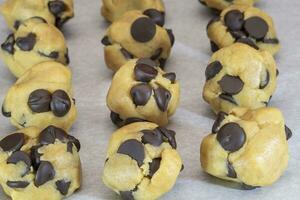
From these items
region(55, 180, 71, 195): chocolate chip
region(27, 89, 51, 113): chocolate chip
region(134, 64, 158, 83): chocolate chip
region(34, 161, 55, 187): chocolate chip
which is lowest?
region(55, 180, 71, 195): chocolate chip

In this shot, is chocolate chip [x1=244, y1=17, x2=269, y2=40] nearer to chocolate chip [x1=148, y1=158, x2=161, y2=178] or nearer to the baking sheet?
the baking sheet

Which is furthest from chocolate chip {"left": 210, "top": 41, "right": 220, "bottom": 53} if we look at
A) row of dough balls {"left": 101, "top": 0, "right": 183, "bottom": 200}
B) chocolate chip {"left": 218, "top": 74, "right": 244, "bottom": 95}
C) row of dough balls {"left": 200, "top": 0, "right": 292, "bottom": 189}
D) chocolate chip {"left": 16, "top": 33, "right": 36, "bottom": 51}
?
chocolate chip {"left": 16, "top": 33, "right": 36, "bottom": 51}

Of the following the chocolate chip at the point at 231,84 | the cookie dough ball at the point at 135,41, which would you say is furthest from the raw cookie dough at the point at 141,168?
the cookie dough ball at the point at 135,41

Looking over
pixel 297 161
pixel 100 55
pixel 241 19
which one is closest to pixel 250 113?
pixel 297 161

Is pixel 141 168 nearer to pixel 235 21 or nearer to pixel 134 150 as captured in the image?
pixel 134 150

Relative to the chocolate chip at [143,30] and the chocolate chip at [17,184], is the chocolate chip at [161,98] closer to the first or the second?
the chocolate chip at [143,30]

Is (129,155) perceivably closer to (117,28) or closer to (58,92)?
(58,92)

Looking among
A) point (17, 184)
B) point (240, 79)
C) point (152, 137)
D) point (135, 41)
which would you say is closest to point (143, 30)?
point (135, 41)
